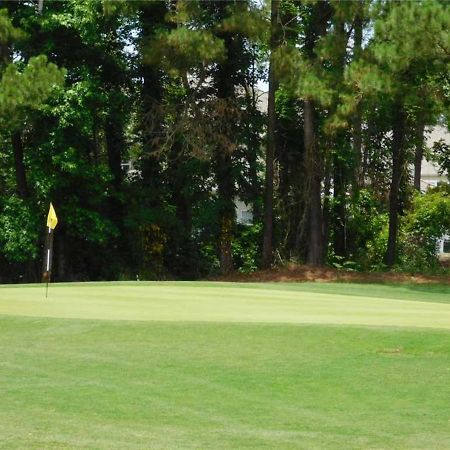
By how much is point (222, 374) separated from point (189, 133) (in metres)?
24.8

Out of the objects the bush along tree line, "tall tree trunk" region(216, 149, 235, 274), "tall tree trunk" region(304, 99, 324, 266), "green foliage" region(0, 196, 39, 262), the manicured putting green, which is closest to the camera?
the manicured putting green

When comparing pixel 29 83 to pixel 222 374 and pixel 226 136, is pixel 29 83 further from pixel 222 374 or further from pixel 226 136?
pixel 222 374

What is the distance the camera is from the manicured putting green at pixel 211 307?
51.1 feet

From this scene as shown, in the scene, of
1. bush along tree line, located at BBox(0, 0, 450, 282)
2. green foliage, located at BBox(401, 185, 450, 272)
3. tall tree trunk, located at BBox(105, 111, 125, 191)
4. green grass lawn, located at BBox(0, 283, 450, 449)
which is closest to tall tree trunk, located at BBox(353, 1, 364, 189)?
bush along tree line, located at BBox(0, 0, 450, 282)

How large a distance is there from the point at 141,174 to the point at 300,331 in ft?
81.4

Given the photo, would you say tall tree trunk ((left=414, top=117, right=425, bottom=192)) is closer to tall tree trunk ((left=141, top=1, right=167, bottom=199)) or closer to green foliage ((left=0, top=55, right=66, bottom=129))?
tall tree trunk ((left=141, top=1, right=167, bottom=199))

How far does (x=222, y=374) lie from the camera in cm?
1159

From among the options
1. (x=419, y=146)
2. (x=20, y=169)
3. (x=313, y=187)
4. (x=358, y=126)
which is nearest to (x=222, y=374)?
(x=313, y=187)

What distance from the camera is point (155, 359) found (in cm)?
1255

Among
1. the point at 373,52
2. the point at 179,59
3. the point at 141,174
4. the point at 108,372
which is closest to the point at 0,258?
the point at 141,174

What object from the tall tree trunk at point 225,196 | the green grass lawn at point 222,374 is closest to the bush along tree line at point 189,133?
the tall tree trunk at point 225,196

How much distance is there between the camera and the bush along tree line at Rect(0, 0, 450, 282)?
34.0 meters

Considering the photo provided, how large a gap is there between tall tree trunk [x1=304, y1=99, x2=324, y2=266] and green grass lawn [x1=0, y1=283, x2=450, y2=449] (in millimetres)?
17769

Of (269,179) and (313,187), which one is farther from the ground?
(269,179)
